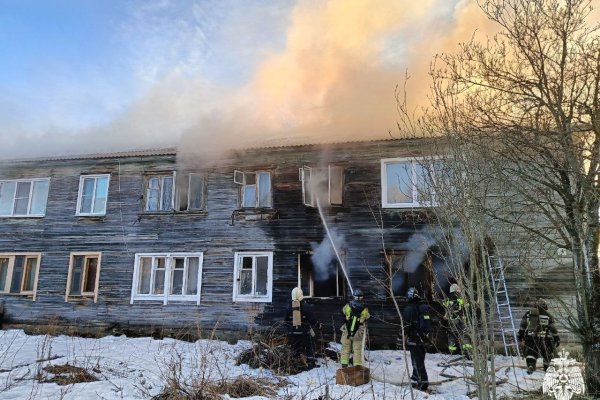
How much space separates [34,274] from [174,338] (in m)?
6.17

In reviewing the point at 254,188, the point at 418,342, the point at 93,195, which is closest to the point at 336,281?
the point at 254,188

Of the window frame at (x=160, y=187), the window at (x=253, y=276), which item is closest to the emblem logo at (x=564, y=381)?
the window at (x=253, y=276)

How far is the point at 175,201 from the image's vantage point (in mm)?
16453

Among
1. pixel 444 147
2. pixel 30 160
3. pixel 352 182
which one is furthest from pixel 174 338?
pixel 444 147

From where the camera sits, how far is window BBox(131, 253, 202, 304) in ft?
51.6

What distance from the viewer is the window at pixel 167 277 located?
15.7 meters

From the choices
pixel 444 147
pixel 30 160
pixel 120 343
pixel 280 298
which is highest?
pixel 30 160

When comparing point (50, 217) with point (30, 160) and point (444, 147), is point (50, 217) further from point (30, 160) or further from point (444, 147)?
point (444, 147)

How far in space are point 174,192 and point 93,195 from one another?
324cm

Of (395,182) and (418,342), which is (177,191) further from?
(418,342)

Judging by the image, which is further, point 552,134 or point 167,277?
point 167,277

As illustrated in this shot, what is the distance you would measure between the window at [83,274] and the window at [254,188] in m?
5.68

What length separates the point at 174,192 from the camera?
649 inches

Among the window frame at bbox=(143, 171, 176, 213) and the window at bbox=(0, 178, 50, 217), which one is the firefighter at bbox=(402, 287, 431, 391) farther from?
the window at bbox=(0, 178, 50, 217)
